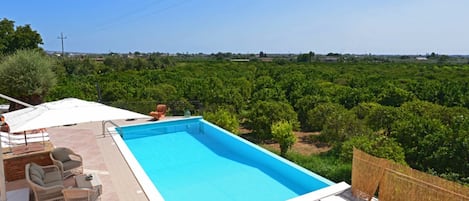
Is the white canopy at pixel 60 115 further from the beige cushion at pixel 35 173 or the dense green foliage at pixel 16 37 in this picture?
the dense green foliage at pixel 16 37

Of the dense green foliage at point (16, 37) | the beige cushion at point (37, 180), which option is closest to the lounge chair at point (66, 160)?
the beige cushion at point (37, 180)

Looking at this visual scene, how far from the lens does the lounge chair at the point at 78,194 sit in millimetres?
5230

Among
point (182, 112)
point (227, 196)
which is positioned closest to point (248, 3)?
point (182, 112)

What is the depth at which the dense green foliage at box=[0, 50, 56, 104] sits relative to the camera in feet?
42.3

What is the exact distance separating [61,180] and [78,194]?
1.33 metres

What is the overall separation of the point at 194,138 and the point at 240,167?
324cm

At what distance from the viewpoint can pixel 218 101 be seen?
54.3 ft

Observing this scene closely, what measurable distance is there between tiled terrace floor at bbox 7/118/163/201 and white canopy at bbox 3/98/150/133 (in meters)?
1.49

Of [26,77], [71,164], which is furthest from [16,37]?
[71,164]

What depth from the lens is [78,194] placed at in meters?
5.32

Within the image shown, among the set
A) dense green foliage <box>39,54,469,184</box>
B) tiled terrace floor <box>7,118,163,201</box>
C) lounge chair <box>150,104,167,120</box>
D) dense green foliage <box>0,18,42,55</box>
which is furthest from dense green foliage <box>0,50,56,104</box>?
dense green foliage <box>0,18,42,55</box>

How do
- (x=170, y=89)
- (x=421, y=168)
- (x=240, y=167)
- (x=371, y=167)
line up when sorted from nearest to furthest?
1. (x=371, y=167)
2. (x=421, y=168)
3. (x=240, y=167)
4. (x=170, y=89)

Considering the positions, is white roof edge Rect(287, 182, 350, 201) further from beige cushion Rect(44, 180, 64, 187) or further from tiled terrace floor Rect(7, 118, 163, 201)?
beige cushion Rect(44, 180, 64, 187)

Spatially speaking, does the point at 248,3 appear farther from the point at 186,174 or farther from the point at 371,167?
the point at 371,167
